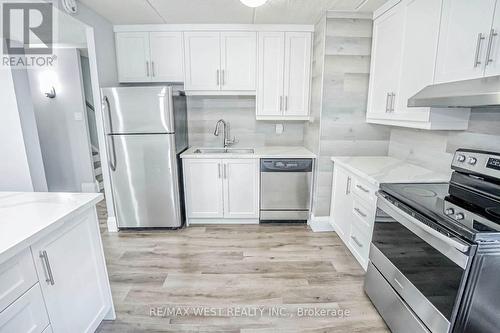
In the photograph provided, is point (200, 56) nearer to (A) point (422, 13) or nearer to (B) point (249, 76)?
(B) point (249, 76)

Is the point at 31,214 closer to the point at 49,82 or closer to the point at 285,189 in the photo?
the point at 285,189

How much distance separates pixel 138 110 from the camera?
2580 millimetres

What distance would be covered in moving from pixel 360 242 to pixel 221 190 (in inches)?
63.3

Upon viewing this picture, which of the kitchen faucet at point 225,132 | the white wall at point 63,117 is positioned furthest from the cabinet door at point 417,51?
the white wall at point 63,117

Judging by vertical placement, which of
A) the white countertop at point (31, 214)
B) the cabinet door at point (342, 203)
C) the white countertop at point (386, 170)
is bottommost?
the cabinet door at point (342, 203)

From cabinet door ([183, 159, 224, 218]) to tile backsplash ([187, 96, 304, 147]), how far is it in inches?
24.5

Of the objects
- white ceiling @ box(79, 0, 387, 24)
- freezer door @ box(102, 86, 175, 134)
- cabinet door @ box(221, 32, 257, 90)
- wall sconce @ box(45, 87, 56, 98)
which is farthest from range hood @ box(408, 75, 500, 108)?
wall sconce @ box(45, 87, 56, 98)

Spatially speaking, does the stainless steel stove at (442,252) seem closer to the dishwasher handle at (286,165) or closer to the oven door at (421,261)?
the oven door at (421,261)

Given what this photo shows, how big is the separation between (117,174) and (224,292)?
71.2 inches

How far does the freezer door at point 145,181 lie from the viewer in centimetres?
267

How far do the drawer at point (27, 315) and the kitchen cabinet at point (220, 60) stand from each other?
97.2 inches

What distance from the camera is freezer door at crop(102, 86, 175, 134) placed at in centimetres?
254

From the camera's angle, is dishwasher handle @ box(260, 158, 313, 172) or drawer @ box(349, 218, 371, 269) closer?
drawer @ box(349, 218, 371, 269)

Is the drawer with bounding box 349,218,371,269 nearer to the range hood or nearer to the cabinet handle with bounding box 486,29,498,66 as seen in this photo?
the range hood
